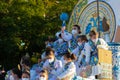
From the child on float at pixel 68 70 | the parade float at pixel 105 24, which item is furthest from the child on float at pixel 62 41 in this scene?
the child on float at pixel 68 70

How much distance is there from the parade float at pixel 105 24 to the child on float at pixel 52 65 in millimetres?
1043

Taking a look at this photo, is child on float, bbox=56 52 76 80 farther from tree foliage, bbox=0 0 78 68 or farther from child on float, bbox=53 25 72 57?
tree foliage, bbox=0 0 78 68

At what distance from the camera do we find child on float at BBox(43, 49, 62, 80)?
10.9m

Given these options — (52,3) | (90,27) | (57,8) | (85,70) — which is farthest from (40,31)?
(85,70)

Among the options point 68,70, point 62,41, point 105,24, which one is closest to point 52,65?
point 68,70

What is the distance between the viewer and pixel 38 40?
2261 cm

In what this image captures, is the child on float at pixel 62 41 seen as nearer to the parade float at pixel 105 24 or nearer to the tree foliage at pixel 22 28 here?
the parade float at pixel 105 24

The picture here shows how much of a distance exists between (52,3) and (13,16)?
401cm

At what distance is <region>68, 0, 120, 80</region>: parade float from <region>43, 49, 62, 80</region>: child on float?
104cm

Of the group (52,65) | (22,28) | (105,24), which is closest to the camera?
(52,65)

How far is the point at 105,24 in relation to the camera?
45.0 ft

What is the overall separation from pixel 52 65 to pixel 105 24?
3.26 meters

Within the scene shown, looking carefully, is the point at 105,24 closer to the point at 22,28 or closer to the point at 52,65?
the point at 52,65

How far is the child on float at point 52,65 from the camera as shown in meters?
10.9
